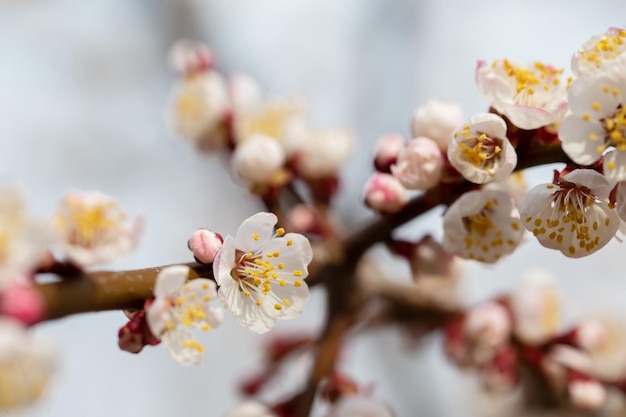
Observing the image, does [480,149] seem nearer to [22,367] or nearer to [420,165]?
[420,165]

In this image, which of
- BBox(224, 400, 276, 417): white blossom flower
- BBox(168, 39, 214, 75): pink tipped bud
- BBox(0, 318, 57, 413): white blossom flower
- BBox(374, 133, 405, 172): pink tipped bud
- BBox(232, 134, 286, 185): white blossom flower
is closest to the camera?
BBox(0, 318, 57, 413): white blossom flower

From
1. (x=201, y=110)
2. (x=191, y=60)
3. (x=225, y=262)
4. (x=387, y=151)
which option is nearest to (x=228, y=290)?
(x=225, y=262)

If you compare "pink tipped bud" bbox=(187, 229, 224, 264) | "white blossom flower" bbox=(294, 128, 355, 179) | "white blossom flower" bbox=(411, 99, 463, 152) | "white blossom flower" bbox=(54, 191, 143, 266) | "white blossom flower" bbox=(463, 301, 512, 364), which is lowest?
"white blossom flower" bbox=(463, 301, 512, 364)

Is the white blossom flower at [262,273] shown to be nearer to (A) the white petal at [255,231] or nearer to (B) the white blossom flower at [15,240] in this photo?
(A) the white petal at [255,231]

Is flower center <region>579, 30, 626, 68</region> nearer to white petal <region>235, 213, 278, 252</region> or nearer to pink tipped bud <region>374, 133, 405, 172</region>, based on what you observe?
pink tipped bud <region>374, 133, 405, 172</region>

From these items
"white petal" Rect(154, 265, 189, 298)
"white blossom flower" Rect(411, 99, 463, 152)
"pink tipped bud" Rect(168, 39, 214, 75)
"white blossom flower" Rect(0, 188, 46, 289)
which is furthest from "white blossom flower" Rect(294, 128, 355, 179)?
"white blossom flower" Rect(0, 188, 46, 289)

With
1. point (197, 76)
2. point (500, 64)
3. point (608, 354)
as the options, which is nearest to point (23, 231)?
point (500, 64)

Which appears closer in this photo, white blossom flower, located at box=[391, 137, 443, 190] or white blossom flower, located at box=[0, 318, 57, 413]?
white blossom flower, located at box=[0, 318, 57, 413]
